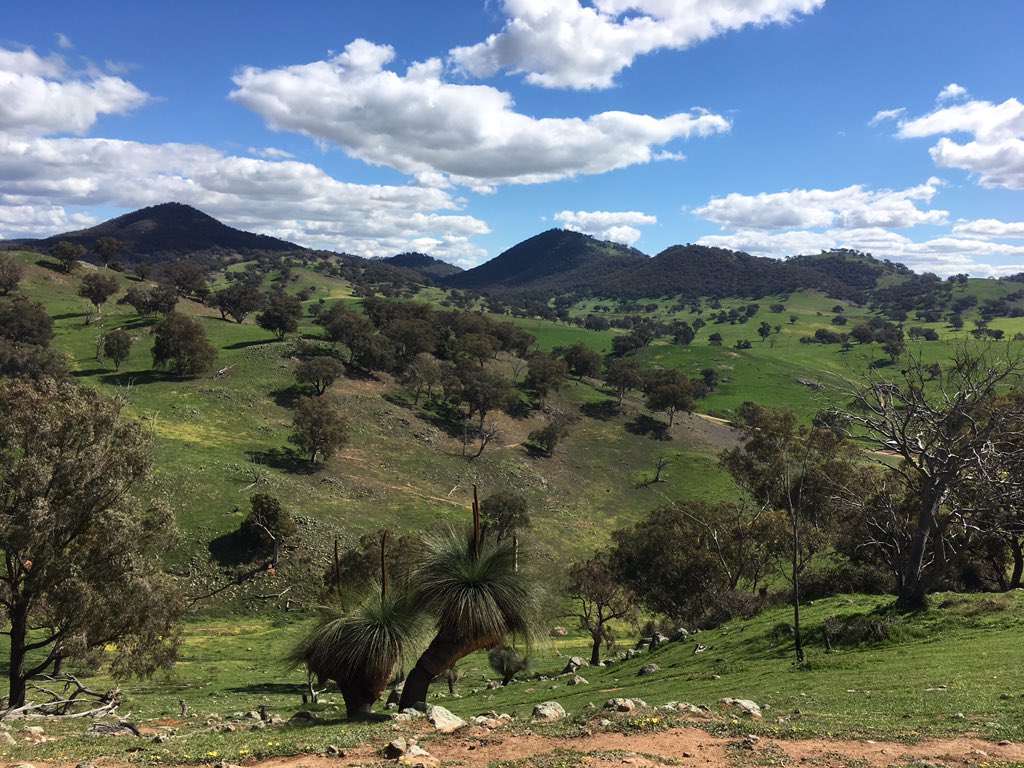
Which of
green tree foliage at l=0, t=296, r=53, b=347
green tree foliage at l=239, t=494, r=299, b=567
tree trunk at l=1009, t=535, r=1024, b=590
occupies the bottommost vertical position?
green tree foliage at l=239, t=494, r=299, b=567

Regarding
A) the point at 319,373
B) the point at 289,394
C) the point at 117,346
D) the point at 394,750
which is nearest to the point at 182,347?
the point at 117,346

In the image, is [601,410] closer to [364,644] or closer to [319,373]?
[319,373]

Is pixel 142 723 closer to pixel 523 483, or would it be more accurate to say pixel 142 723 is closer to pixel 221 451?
pixel 221 451

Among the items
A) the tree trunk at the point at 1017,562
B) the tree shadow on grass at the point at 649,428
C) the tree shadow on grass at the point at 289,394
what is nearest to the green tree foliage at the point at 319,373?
the tree shadow on grass at the point at 289,394

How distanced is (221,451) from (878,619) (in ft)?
207

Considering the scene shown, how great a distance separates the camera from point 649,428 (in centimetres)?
11556

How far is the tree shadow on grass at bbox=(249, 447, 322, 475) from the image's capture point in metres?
66.8

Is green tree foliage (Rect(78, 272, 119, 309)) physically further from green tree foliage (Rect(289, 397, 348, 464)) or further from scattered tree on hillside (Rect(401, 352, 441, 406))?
green tree foliage (Rect(289, 397, 348, 464))

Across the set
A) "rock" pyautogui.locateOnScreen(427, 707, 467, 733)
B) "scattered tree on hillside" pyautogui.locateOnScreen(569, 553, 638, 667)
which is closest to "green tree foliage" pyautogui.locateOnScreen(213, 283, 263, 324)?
"scattered tree on hillside" pyautogui.locateOnScreen(569, 553, 638, 667)

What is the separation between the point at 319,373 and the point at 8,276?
207 feet

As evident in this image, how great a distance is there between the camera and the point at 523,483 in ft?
279

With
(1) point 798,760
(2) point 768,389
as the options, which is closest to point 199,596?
(1) point 798,760

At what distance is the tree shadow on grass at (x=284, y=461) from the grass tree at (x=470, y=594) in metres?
56.7

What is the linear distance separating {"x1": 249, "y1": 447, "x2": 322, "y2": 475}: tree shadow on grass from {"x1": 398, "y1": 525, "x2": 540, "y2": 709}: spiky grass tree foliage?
5671cm
